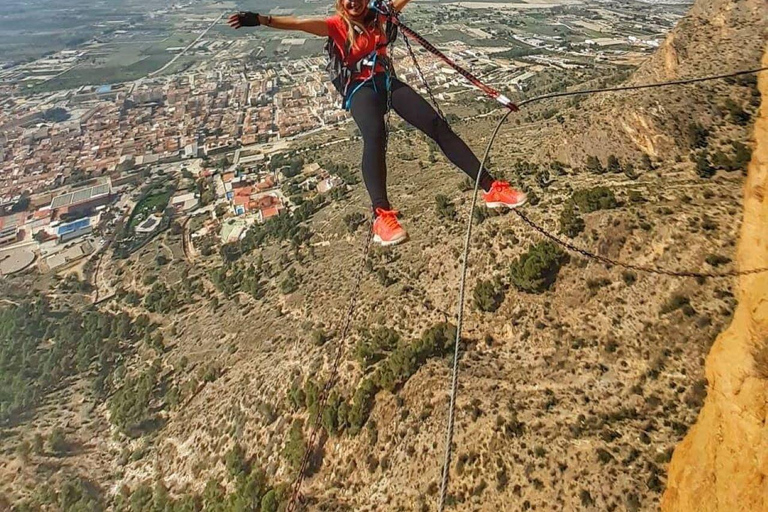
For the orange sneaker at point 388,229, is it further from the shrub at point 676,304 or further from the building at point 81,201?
the building at point 81,201

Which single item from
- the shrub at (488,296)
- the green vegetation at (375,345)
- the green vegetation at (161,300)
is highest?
the shrub at (488,296)

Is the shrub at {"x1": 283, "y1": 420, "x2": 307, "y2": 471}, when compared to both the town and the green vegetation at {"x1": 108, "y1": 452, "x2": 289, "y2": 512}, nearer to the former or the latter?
the green vegetation at {"x1": 108, "y1": 452, "x2": 289, "y2": 512}

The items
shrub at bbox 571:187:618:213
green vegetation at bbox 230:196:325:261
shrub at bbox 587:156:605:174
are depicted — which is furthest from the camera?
green vegetation at bbox 230:196:325:261

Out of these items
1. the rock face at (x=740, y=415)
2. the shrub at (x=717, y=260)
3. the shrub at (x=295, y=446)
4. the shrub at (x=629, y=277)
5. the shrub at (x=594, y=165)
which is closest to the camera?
the rock face at (x=740, y=415)

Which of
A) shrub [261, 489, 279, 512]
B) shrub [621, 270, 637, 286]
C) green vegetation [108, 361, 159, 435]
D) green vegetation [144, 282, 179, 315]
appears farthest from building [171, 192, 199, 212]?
shrub [621, 270, 637, 286]

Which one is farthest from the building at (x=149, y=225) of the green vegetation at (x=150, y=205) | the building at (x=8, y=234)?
the building at (x=8, y=234)

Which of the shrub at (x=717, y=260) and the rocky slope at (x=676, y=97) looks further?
the rocky slope at (x=676, y=97)

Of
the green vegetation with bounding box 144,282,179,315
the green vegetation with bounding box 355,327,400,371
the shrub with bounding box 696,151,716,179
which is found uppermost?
the shrub with bounding box 696,151,716,179

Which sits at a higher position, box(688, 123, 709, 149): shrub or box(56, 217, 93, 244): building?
box(688, 123, 709, 149): shrub
